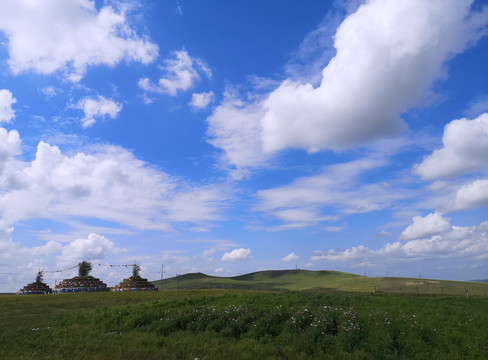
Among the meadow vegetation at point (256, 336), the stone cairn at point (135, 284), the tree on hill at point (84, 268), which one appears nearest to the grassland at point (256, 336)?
the meadow vegetation at point (256, 336)

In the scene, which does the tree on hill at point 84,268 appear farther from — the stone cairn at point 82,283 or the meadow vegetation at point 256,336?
the meadow vegetation at point 256,336

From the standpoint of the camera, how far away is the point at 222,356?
13.2m

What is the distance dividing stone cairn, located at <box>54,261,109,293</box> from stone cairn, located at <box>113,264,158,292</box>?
5.00 m

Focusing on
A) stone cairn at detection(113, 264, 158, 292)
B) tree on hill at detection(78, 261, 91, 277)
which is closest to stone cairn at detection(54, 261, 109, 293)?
tree on hill at detection(78, 261, 91, 277)

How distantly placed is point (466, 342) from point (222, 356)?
12307 millimetres

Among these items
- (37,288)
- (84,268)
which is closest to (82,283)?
(84,268)

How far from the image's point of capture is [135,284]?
96688 millimetres

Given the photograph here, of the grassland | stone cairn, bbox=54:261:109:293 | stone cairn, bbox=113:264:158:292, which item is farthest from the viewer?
stone cairn, bbox=113:264:158:292

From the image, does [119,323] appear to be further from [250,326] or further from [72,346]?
[250,326]

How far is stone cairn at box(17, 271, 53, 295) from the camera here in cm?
9325

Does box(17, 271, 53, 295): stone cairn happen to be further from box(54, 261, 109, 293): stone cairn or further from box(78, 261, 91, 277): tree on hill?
box(78, 261, 91, 277): tree on hill

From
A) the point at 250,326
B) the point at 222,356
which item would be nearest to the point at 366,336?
the point at 250,326

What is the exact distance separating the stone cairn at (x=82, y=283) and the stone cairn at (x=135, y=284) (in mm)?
5002

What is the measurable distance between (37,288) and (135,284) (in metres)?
29.1
